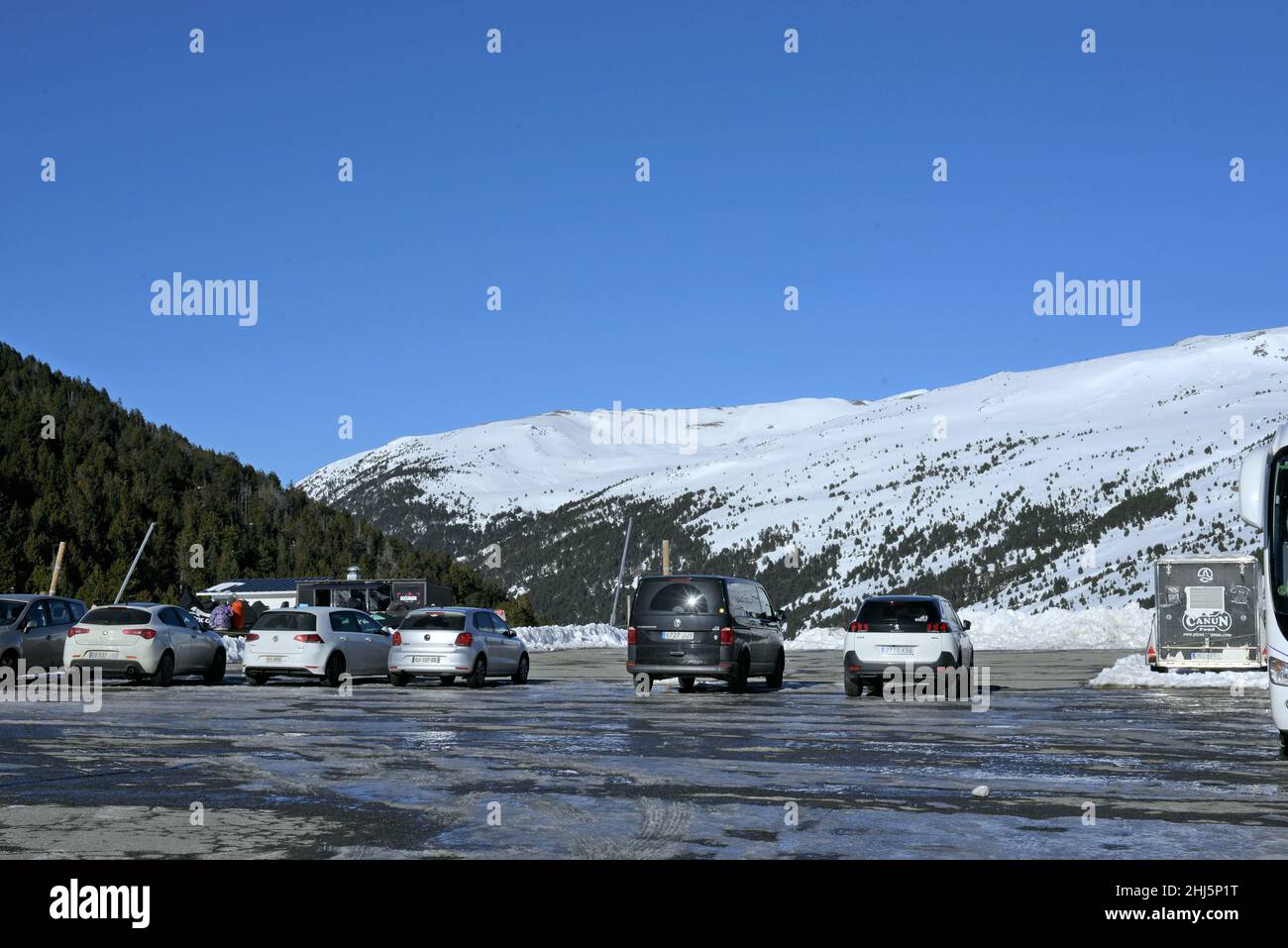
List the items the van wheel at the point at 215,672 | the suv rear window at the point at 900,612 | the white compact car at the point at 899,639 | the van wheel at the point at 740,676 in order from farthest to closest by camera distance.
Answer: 1. the van wheel at the point at 215,672
2. the van wheel at the point at 740,676
3. the suv rear window at the point at 900,612
4. the white compact car at the point at 899,639

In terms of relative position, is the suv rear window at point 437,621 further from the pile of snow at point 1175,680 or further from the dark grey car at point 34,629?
the pile of snow at point 1175,680

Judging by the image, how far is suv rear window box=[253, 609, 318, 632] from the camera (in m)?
28.1

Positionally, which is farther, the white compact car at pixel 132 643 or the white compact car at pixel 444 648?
the white compact car at pixel 444 648

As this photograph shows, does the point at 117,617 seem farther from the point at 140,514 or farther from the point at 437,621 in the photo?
the point at 140,514

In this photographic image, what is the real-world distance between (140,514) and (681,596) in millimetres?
60049

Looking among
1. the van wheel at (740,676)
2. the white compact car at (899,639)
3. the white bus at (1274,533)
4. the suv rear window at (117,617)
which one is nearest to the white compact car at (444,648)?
the suv rear window at (117,617)

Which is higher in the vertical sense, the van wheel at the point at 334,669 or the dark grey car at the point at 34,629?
the dark grey car at the point at 34,629

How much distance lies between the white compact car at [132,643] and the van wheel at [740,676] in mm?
10009

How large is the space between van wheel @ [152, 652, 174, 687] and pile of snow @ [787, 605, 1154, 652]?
3763cm

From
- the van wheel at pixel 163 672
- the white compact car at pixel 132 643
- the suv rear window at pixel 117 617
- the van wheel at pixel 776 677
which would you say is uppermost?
the suv rear window at pixel 117 617

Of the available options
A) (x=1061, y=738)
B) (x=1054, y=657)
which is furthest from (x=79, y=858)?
(x=1054, y=657)

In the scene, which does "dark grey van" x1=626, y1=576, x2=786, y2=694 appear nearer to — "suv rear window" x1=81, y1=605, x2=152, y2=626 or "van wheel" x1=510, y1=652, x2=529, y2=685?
"van wheel" x1=510, y1=652, x2=529, y2=685

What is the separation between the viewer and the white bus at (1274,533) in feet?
43.8
